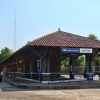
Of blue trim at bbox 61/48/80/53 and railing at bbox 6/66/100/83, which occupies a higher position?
blue trim at bbox 61/48/80/53

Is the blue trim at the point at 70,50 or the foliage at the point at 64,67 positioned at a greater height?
the blue trim at the point at 70,50

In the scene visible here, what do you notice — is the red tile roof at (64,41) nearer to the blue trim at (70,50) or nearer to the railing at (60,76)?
the blue trim at (70,50)

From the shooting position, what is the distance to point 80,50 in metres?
30.3

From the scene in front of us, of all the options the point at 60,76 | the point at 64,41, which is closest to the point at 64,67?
the point at 60,76

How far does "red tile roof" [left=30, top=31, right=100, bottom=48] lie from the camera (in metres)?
29.9

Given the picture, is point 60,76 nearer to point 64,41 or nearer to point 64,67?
point 64,41

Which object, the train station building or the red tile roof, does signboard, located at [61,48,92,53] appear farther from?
the red tile roof

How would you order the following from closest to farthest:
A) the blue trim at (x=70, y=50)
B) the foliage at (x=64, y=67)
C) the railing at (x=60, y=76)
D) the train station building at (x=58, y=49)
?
the railing at (x=60, y=76) → the train station building at (x=58, y=49) → the blue trim at (x=70, y=50) → the foliage at (x=64, y=67)

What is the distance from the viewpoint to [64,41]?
1235 inches

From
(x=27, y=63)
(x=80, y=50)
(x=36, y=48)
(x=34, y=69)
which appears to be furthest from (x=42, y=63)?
(x=27, y=63)

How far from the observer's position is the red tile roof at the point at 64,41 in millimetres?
29938

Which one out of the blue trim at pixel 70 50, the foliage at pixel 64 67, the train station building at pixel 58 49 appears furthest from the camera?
the foliage at pixel 64 67

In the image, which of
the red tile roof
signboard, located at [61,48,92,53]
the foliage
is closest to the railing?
signboard, located at [61,48,92,53]

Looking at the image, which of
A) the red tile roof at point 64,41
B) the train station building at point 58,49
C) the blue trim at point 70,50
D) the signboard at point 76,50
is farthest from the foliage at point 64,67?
the blue trim at point 70,50
